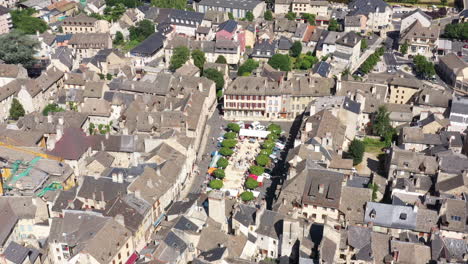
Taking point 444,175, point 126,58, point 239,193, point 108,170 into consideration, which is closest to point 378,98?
point 444,175

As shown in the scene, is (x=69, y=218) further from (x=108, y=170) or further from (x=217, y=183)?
(x=217, y=183)

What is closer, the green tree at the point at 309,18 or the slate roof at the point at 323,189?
the slate roof at the point at 323,189

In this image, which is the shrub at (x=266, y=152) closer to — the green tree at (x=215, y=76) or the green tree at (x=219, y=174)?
the green tree at (x=219, y=174)

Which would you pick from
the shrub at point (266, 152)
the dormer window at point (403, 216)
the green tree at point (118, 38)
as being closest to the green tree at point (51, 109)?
the green tree at point (118, 38)

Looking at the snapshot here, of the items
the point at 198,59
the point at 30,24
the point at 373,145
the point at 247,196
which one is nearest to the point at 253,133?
the point at 247,196

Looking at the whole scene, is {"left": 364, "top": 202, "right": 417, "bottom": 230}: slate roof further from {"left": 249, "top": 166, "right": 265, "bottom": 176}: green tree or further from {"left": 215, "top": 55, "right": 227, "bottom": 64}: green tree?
{"left": 215, "top": 55, "right": 227, "bottom": 64}: green tree

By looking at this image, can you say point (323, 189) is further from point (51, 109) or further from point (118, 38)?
point (118, 38)
